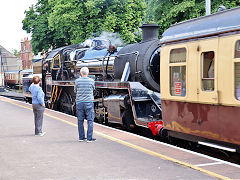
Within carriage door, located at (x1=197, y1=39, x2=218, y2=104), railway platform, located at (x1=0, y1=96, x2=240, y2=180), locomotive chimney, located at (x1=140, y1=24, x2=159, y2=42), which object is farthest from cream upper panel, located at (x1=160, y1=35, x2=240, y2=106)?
locomotive chimney, located at (x1=140, y1=24, x2=159, y2=42)

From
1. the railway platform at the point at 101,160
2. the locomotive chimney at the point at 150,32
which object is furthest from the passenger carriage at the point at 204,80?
the locomotive chimney at the point at 150,32

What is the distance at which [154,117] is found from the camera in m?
9.27

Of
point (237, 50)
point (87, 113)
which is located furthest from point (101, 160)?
point (237, 50)

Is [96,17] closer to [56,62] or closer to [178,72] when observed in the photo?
[56,62]

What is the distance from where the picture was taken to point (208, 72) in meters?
6.43

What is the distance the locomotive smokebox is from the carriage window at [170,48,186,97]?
6.55ft

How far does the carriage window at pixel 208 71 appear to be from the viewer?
6.35 m

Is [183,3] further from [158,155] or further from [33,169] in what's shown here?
[33,169]

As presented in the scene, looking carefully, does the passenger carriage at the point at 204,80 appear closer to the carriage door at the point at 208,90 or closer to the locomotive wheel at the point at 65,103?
the carriage door at the point at 208,90

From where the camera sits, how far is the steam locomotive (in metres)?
5.95

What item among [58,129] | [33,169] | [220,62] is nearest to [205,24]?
[220,62]

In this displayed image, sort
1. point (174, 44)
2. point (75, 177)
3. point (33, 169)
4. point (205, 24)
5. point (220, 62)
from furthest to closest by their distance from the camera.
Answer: point (174, 44) → point (205, 24) → point (220, 62) → point (33, 169) → point (75, 177)

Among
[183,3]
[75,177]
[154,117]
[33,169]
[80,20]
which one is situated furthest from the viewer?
[80,20]

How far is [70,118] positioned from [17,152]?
5045 millimetres
